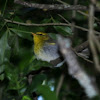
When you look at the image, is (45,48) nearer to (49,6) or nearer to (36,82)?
(49,6)

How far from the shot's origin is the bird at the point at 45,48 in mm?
3719

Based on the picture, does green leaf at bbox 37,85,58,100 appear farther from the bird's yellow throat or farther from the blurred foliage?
the bird's yellow throat

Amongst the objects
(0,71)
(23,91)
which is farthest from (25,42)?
(23,91)

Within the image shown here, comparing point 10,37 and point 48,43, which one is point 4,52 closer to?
point 10,37

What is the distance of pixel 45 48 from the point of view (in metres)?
3.92

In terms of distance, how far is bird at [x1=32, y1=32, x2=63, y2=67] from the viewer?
372 centimetres

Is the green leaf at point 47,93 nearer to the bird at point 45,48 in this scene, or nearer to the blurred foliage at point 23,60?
the blurred foliage at point 23,60

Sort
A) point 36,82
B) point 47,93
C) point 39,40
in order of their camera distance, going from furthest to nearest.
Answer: point 39,40, point 36,82, point 47,93

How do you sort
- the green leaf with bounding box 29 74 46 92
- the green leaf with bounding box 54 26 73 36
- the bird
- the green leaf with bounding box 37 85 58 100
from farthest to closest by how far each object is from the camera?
the bird < the green leaf with bounding box 54 26 73 36 < the green leaf with bounding box 29 74 46 92 < the green leaf with bounding box 37 85 58 100

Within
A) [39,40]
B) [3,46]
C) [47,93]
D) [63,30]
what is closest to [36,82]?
[47,93]

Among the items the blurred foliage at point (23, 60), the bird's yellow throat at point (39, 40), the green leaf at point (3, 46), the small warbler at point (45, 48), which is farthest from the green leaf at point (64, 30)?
the bird's yellow throat at point (39, 40)

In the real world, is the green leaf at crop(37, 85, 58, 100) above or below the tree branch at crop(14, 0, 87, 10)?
below

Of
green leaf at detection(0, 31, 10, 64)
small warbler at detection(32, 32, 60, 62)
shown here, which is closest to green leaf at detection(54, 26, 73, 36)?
green leaf at detection(0, 31, 10, 64)

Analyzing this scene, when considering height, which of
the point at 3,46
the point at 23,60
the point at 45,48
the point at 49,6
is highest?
the point at 49,6
